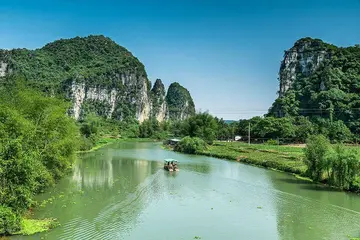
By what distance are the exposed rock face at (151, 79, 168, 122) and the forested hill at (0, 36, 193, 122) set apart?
620 mm

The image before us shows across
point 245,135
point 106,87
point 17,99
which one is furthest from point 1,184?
point 106,87

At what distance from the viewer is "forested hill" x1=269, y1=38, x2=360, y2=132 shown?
8825cm

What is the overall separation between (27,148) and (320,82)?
306ft

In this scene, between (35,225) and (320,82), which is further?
(320,82)

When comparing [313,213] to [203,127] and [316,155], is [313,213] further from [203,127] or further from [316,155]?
[203,127]

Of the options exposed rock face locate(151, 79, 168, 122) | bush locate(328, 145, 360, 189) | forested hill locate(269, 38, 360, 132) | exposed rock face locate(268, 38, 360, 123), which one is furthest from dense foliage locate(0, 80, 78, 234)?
exposed rock face locate(151, 79, 168, 122)

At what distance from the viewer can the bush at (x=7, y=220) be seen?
15.4 m

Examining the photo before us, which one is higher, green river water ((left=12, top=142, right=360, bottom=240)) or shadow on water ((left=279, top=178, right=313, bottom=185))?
shadow on water ((left=279, top=178, right=313, bottom=185))

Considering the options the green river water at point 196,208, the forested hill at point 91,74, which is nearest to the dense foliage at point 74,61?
the forested hill at point 91,74

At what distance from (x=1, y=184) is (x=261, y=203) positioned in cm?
1679

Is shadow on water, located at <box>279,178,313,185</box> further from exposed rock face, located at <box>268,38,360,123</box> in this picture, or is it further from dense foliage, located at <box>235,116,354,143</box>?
exposed rock face, located at <box>268,38,360,123</box>

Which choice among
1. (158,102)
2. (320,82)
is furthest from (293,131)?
(158,102)

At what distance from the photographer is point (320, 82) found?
9881 cm

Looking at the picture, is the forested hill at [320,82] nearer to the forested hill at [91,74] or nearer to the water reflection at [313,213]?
the water reflection at [313,213]
